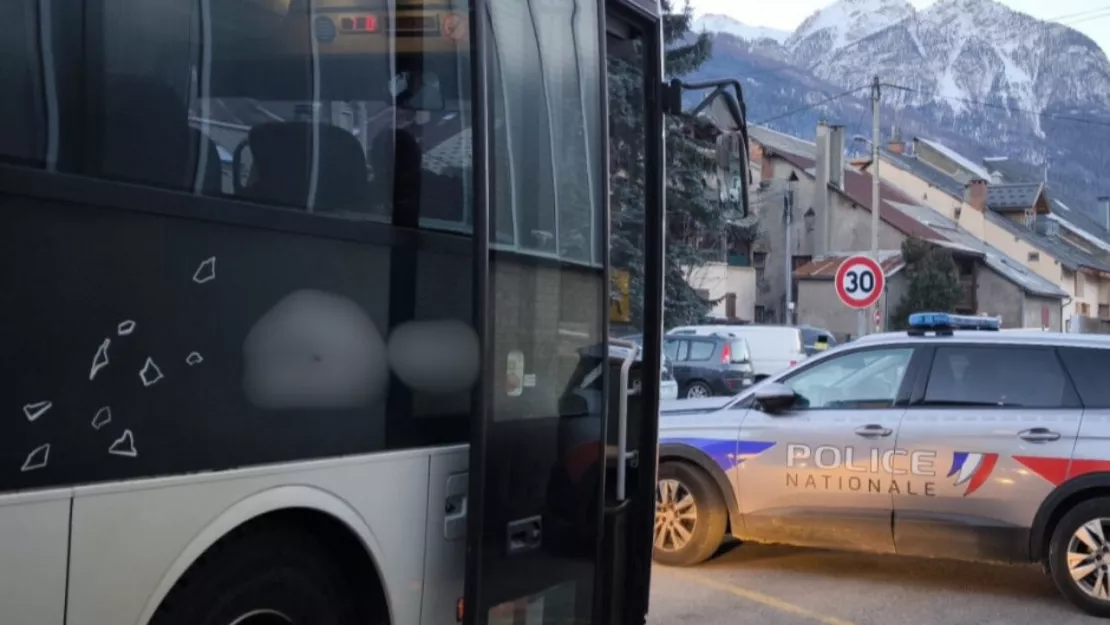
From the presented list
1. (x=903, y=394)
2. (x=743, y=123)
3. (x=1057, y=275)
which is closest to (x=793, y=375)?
(x=903, y=394)

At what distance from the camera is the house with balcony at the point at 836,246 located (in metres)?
51.2

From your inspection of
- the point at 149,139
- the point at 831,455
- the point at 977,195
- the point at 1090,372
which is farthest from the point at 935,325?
the point at 977,195

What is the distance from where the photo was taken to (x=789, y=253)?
49938 millimetres

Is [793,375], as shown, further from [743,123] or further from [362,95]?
[362,95]

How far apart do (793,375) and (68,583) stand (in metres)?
6.59

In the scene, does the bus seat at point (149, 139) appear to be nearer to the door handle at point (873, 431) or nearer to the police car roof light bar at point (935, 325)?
the door handle at point (873, 431)

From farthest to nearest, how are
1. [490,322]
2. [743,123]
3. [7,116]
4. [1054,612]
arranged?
[1054,612]
[743,123]
[490,322]
[7,116]

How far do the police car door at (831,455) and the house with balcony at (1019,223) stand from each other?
49500 mm

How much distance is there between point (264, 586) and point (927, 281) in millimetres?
46357

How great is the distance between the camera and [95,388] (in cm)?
274

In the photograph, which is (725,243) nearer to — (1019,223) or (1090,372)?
(1019,223)

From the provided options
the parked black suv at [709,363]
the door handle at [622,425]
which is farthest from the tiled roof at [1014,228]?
the door handle at [622,425]

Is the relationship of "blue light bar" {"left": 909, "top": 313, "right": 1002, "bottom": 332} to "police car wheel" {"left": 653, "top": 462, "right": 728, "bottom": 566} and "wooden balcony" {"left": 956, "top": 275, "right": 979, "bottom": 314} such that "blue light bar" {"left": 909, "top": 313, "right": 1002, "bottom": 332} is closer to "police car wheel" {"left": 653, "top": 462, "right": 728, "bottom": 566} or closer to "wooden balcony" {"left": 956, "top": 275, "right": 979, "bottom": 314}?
"police car wheel" {"left": 653, "top": 462, "right": 728, "bottom": 566}

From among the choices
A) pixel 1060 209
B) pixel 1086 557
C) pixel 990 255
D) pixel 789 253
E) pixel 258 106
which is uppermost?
pixel 1060 209
